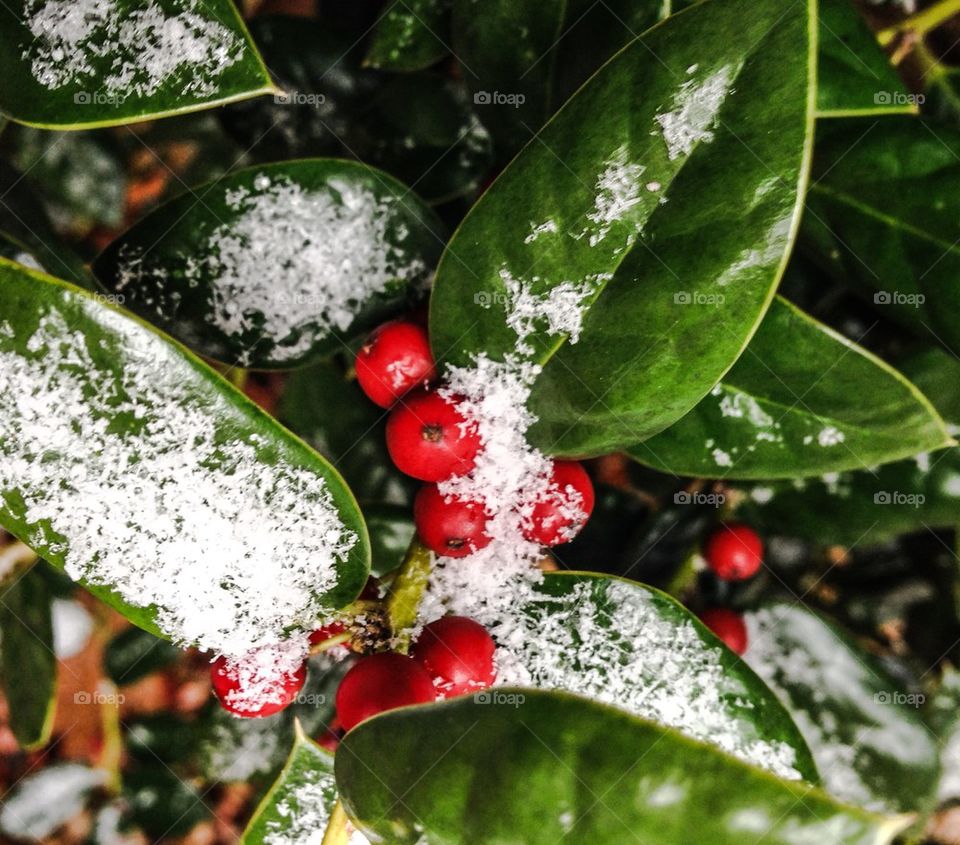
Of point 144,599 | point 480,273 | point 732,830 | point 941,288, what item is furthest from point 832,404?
point 144,599

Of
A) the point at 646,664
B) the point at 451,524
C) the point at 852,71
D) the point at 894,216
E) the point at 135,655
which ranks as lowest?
the point at 135,655

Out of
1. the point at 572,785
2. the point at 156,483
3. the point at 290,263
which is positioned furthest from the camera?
the point at 290,263

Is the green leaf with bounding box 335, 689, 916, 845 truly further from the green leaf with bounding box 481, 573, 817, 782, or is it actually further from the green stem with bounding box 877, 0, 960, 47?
the green stem with bounding box 877, 0, 960, 47

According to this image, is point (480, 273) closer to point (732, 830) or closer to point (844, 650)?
point (732, 830)

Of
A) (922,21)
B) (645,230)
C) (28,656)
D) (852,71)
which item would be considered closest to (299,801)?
(28,656)

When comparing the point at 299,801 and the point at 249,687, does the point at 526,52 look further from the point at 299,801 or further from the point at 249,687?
the point at 299,801

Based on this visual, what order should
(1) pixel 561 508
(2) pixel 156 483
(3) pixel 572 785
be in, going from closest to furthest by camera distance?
(3) pixel 572 785, (2) pixel 156 483, (1) pixel 561 508
